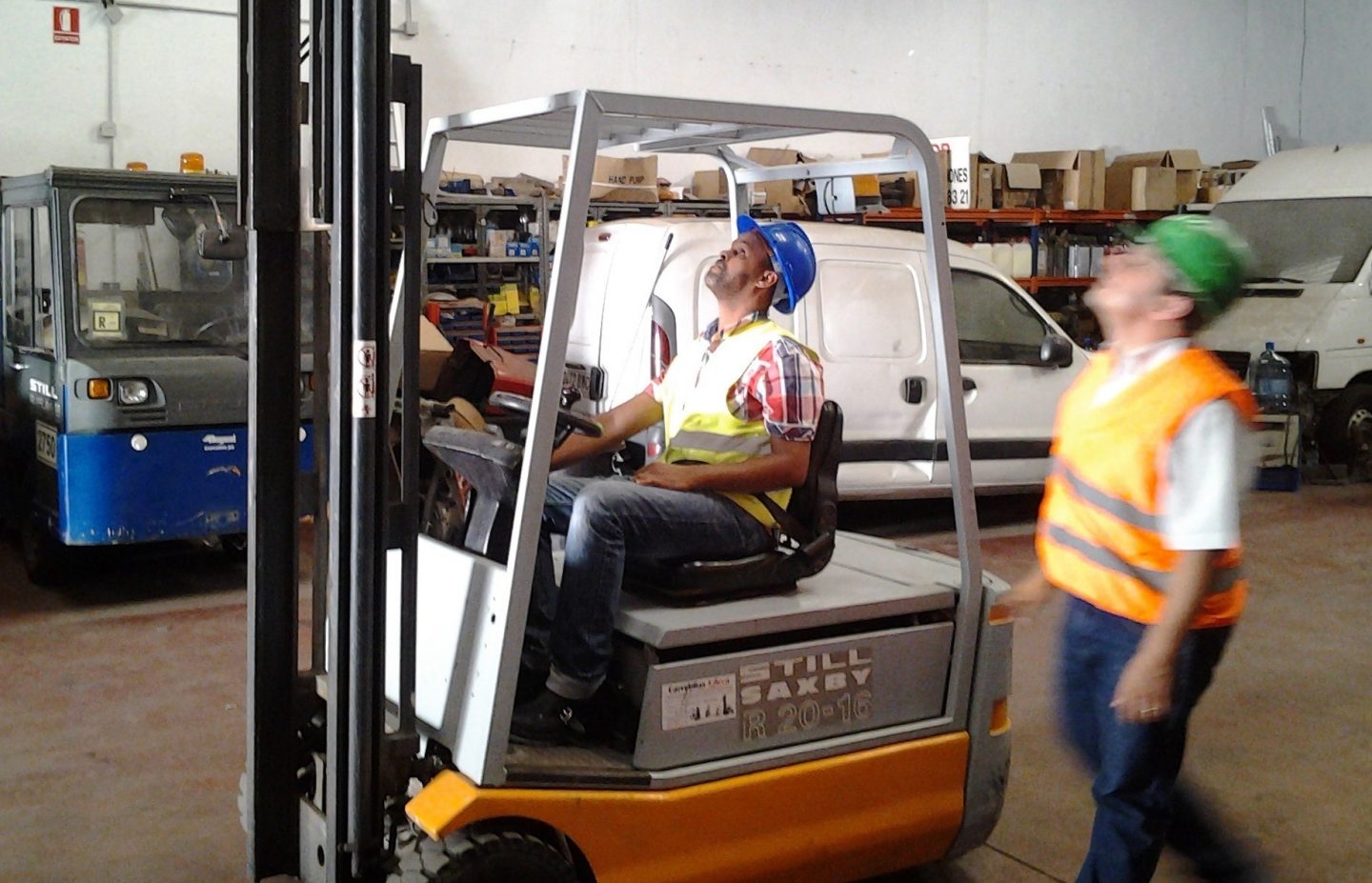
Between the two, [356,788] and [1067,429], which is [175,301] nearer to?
[356,788]

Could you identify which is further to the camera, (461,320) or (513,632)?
(461,320)

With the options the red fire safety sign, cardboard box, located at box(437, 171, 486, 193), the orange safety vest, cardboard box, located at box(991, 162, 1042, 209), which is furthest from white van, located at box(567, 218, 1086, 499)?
the red fire safety sign

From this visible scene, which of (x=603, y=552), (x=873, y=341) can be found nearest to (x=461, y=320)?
(x=873, y=341)

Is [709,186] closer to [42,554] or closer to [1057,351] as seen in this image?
[1057,351]

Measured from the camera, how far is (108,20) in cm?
916

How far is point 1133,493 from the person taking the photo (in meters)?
2.74

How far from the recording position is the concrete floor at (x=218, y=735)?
13.1ft

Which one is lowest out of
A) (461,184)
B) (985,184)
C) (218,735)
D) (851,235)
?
(218,735)

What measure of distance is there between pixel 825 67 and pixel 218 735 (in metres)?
9.24

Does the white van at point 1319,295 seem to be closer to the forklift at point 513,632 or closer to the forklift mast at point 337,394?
the forklift at point 513,632

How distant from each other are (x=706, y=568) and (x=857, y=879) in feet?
3.29

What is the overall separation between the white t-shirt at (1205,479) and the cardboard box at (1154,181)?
11254mm

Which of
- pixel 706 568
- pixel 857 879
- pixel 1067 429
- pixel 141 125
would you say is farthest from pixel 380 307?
pixel 141 125

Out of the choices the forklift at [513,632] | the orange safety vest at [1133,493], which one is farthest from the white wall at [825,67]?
the orange safety vest at [1133,493]
